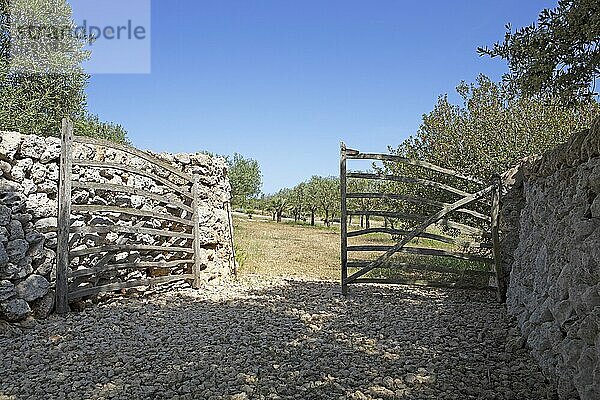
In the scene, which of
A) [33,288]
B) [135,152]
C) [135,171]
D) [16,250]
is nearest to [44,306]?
[33,288]

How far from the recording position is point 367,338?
4.61m

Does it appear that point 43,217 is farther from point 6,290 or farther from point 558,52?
point 558,52

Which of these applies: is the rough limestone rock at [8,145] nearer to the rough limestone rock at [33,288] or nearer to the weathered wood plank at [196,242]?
the rough limestone rock at [33,288]

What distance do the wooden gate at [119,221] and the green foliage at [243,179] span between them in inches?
973

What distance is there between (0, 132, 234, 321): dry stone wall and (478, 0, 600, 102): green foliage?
16.4 ft

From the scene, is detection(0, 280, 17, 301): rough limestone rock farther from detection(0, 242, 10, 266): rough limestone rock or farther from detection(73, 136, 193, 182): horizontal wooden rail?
detection(73, 136, 193, 182): horizontal wooden rail

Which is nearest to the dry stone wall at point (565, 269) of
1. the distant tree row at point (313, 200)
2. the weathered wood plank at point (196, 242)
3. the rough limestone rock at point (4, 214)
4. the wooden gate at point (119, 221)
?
the weathered wood plank at point (196, 242)

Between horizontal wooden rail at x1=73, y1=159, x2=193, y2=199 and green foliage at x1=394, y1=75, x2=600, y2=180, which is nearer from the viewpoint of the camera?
horizontal wooden rail at x1=73, y1=159, x2=193, y2=199

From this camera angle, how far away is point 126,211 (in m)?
6.00

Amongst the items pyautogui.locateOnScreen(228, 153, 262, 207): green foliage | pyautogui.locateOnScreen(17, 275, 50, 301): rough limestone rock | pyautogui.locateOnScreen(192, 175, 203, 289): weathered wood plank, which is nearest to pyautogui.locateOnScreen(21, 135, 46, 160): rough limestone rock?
pyautogui.locateOnScreen(17, 275, 50, 301): rough limestone rock

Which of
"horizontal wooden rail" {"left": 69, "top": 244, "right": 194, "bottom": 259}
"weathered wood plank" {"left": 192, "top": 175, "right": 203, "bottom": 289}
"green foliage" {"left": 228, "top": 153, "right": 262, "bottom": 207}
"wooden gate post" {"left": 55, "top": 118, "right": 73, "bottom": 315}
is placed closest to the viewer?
"wooden gate post" {"left": 55, "top": 118, "right": 73, "bottom": 315}

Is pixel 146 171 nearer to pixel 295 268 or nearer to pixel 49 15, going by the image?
pixel 295 268

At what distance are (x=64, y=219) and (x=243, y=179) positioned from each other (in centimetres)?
2827

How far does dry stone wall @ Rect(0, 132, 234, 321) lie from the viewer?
16.1 feet
